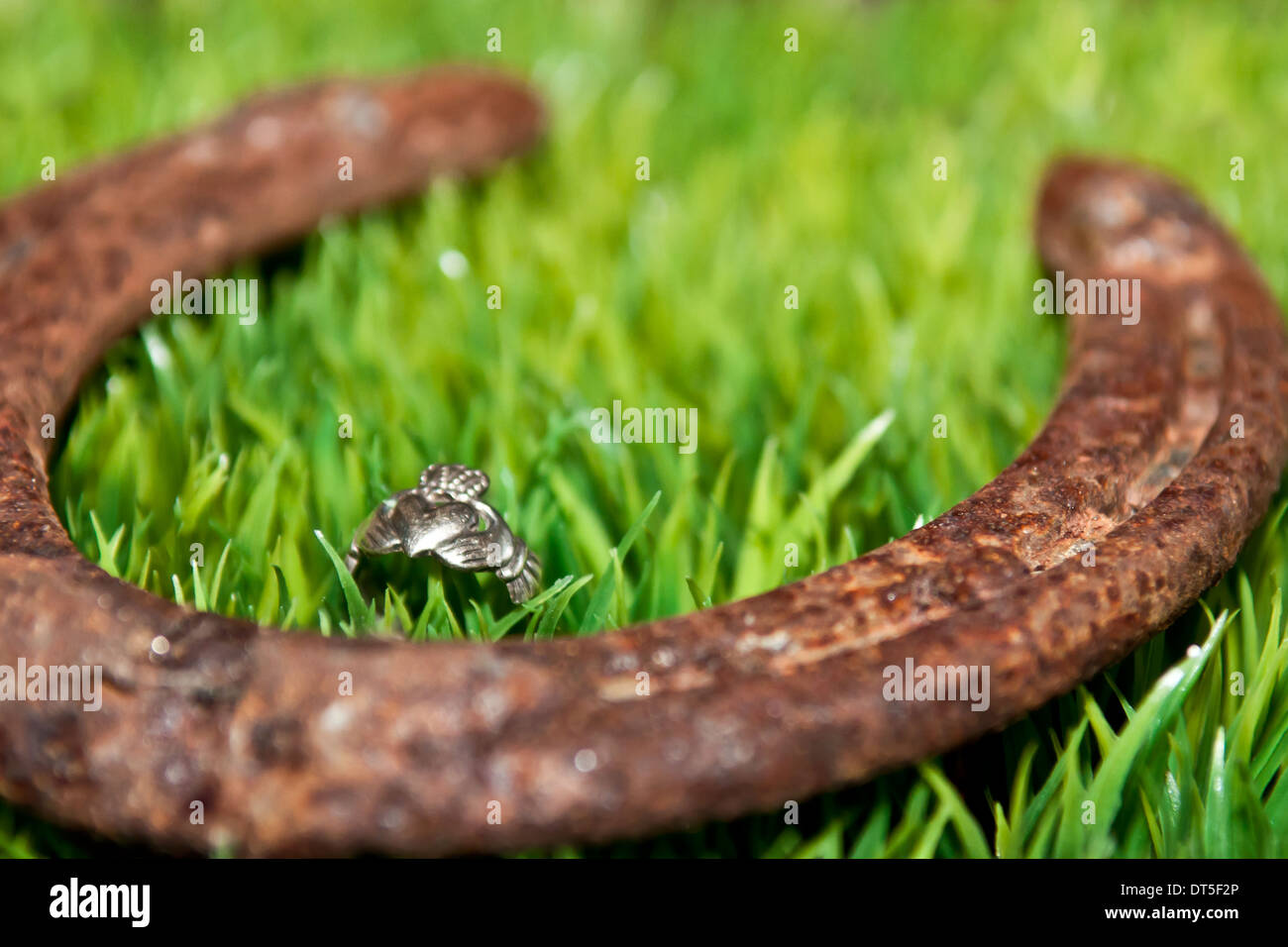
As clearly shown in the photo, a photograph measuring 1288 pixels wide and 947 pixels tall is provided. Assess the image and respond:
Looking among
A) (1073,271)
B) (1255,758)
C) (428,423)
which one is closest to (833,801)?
(1255,758)

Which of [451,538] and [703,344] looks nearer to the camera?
[451,538]

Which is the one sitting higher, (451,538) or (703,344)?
(703,344)

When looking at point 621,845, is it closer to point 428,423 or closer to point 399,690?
point 399,690
